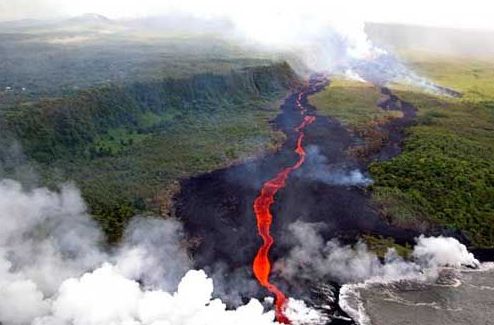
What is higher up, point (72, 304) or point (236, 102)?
point (72, 304)

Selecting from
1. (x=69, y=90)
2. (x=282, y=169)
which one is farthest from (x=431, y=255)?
(x=69, y=90)

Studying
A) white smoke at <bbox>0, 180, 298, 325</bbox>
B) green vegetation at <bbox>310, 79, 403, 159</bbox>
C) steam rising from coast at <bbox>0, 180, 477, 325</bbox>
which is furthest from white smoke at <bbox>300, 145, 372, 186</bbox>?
white smoke at <bbox>0, 180, 298, 325</bbox>

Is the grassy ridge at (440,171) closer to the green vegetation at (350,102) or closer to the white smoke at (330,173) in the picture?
the green vegetation at (350,102)

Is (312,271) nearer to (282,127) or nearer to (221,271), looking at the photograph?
(221,271)

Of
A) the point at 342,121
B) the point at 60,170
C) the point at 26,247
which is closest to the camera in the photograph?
the point at 26,247

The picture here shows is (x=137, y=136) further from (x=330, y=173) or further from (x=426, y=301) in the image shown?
(x=426, y=301)

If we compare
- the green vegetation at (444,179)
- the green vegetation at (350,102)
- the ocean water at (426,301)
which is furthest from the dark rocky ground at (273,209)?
the green vegetation at (350,102)
